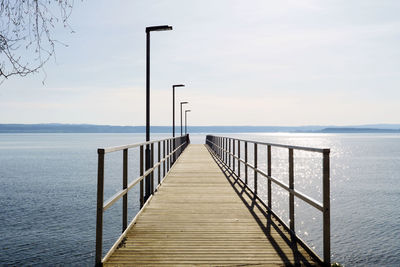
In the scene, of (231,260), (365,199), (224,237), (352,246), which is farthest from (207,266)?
(365,199)

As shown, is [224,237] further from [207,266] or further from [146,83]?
[146,83]

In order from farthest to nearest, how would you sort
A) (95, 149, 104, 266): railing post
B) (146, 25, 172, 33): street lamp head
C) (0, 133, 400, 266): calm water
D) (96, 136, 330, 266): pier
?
1. (0, 133, 400, 266): calm water
2. (146, 25, 172, 33): street lamp head
3. (96, 136, 330, 266): pier
4. (95, 149, 104, 266): railing post

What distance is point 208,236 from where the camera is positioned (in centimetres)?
516

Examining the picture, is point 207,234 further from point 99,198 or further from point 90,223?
point 90,223

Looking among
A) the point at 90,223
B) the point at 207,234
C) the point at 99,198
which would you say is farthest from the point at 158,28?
the point at 90,223

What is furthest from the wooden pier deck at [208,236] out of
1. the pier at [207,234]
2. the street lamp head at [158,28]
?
the street lamp head at [158,28]

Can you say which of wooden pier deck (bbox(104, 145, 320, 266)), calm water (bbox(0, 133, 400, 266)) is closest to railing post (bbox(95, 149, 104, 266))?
wooden pier deck (bbox(104, 145, 320, 266))

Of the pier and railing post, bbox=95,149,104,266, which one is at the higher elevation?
railing post, bbox=95,149,104,266

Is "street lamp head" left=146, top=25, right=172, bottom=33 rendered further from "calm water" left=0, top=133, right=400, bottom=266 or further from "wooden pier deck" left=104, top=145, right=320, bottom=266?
"calm water" left=0, top=133, right=400, bottom=266

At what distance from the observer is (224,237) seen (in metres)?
5.09

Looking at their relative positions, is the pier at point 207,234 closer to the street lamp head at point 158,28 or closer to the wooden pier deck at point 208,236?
the wooden pier deck at point 208,236

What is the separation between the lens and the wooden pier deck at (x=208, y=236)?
419 centimetres

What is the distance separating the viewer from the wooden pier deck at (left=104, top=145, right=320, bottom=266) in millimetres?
4188

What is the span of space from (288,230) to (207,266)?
1843 millimetres
